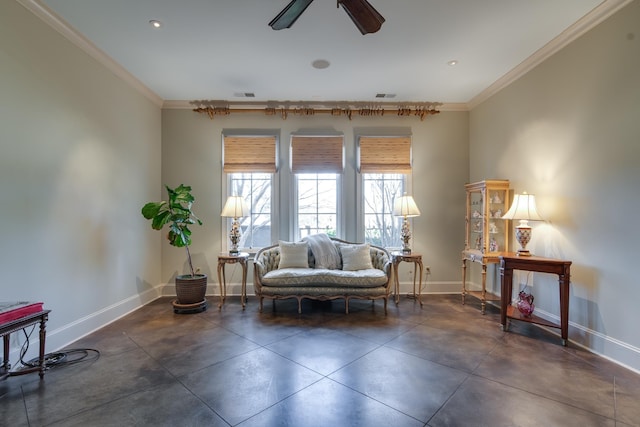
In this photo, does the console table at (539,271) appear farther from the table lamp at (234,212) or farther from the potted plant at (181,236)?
the potted plant at (181,236)

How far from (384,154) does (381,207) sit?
0.85 metres

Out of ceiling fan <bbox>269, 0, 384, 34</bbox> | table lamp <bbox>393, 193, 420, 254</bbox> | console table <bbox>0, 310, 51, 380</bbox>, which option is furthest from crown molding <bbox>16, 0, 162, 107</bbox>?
table lamp <bbox>393, 193, 420, 254</bbox>

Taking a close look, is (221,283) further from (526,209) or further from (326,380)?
(526,209)

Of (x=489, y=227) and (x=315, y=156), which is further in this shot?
(x=315, y=156)

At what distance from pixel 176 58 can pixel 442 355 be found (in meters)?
4.08

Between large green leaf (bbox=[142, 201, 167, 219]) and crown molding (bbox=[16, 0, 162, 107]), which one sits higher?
crown molding (bbox=[16, 0, 162, 107])

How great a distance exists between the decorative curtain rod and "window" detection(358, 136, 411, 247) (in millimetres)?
413

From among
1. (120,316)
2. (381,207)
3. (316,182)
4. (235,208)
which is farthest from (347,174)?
(120,316)

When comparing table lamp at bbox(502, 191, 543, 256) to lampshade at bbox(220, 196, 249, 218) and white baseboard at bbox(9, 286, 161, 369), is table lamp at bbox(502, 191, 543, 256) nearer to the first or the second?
lampshade at bbox(220, 196, 249, 218)

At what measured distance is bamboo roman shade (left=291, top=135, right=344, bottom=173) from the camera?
4543 mm

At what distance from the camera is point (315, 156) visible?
4.55 m

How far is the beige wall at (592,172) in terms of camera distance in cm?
234

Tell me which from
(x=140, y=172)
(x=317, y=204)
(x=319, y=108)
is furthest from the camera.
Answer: (x=317, y=204)

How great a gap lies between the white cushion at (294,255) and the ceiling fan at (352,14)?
2.69 m
